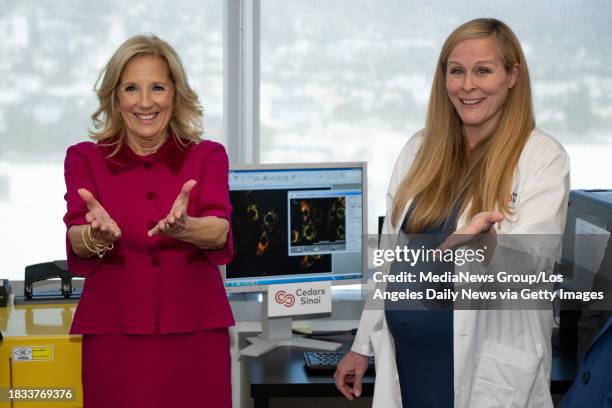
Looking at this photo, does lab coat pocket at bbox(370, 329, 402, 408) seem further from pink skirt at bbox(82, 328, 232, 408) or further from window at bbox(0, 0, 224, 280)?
window at bbox(0, 0, 224, 280)

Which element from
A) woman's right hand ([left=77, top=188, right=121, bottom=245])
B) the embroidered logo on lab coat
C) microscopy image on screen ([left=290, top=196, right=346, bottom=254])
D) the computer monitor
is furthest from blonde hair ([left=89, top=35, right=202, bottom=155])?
the embroidered logo on lab coat

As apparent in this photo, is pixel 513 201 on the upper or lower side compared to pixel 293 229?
upper

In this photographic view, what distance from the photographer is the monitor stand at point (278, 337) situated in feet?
9.51

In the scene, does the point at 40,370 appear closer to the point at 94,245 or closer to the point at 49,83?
the point at 94,245

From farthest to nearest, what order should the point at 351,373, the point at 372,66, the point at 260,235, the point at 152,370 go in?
the point at 372,66, the point at 260,235, the point at 351,373, the point at 152,370

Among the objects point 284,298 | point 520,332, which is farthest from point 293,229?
point 520,332

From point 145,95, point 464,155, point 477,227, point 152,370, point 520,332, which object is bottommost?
point 152,370

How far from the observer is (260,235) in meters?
2.87

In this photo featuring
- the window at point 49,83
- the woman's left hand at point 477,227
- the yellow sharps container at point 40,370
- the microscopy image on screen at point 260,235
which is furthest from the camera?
the window at point 49,83

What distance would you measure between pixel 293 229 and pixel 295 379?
0.56m

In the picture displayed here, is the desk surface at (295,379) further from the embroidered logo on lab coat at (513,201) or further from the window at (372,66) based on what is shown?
Result: the window at (372,66)

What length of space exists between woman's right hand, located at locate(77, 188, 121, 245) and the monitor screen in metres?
0.86

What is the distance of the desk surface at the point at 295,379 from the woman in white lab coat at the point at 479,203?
0.30 m

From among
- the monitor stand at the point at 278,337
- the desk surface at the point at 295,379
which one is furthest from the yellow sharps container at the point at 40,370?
the monitor stand at the point at 278,337
